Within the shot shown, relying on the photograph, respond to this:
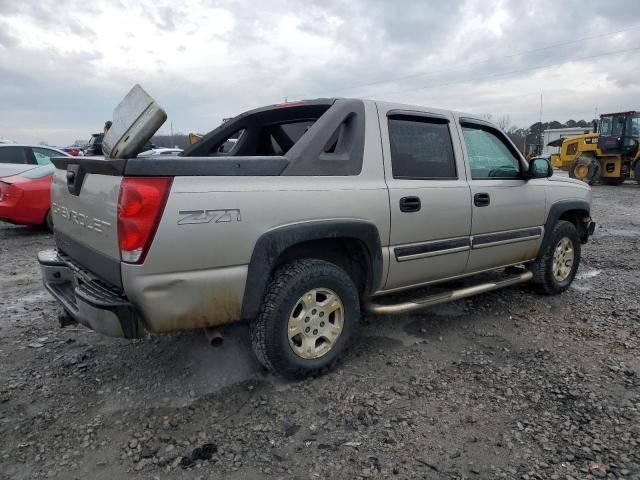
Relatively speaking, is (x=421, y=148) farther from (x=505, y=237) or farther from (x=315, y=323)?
(x=315, y=323)

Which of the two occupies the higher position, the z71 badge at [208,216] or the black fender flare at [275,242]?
the z71 badge at [208,216]

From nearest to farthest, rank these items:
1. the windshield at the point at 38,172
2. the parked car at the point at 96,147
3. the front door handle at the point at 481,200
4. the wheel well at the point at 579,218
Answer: the front door handle at the point at 481,200, the wheel well at the point at 579,218, the parked car at the point at 96,147, the windshield at the point at 38,172

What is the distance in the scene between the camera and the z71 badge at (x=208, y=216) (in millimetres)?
2475

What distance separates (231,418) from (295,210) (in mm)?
1264

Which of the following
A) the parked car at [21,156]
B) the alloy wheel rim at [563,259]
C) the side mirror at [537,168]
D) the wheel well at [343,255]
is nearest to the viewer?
the wheel well at [343,255]

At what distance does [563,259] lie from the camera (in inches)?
199

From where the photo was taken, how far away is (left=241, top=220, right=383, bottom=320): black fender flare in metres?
2.76

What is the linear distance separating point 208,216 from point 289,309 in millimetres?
793

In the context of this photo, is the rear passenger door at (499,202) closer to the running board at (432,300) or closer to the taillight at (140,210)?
the running board at (432,300)

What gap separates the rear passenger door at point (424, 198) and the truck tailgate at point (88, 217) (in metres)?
1.78

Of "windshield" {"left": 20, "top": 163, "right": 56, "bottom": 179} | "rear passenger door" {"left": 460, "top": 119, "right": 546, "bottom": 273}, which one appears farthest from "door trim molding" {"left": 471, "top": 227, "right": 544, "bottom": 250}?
"windshield" {"left": 20, "top": 163, "right": 56, "bottom": 179}

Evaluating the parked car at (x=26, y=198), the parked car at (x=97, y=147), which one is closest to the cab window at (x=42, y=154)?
the parked car at (x=97, y=147)

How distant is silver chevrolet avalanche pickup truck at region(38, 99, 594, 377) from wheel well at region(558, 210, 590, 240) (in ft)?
2.27

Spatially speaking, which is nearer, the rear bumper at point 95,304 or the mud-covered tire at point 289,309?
the rear bumper at point 95,304
